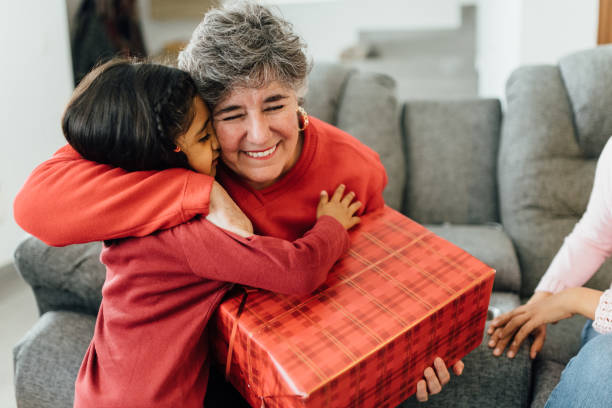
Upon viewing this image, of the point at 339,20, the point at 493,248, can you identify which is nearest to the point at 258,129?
the point at 493,248

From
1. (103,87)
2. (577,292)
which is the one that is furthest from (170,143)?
(577,292)

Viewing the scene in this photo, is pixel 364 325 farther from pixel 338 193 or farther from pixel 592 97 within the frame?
pixel 592 97

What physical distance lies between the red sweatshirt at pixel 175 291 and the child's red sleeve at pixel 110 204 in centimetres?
3

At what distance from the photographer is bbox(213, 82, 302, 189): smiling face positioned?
40.8 inches

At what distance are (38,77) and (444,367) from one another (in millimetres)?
2122

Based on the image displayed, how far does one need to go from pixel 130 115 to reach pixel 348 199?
47 centimetres

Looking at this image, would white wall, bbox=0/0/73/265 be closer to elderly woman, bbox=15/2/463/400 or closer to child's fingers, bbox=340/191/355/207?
elderly woman, bbox=15/2/463/400

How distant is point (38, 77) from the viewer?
2414 mm

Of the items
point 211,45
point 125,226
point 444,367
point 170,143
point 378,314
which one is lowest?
point 444,367

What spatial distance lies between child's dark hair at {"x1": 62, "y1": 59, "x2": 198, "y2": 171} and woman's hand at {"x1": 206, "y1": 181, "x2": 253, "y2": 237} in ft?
0.32

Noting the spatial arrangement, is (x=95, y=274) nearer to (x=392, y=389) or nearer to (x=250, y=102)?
Result: (x=250, y=102)

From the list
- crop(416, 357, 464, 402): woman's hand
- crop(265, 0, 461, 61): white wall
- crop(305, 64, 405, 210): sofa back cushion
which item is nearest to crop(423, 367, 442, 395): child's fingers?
crop(416, 357, 464, 402): woman's hand

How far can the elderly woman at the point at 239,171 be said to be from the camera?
3.01 ft

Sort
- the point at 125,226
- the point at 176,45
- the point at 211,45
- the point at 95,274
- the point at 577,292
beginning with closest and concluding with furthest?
the point at 125,226, the point at 211,45, the point at 577,292, the point at 95,274, the point at 176,45
